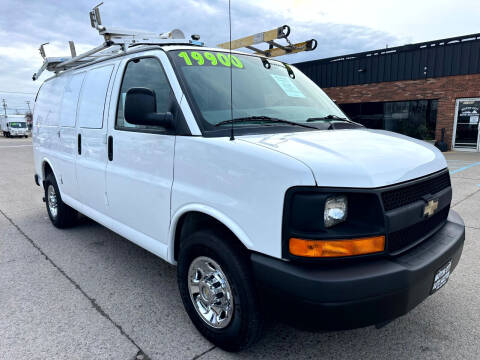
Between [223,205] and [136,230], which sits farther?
[136,230]

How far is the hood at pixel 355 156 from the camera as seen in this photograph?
1798mm

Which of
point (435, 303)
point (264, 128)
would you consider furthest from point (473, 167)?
point (264, 128)

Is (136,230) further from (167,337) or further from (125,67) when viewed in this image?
(125,67)

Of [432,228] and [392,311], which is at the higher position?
[432,228]

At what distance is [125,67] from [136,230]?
1478 millimetres

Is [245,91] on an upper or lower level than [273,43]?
lower

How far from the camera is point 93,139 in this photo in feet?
11.7

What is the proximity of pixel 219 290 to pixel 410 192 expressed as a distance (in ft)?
4.35

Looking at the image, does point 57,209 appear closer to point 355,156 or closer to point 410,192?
point 355,156

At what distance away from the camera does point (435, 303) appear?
297 cm

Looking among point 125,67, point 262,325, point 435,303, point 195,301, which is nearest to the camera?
point 262,325

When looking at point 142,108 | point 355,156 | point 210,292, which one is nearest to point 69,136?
point 142,108

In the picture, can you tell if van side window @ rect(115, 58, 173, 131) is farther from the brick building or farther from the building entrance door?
the building entrance door

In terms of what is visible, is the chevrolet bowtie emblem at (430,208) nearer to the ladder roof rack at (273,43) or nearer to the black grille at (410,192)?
the black grille at (410,192)
